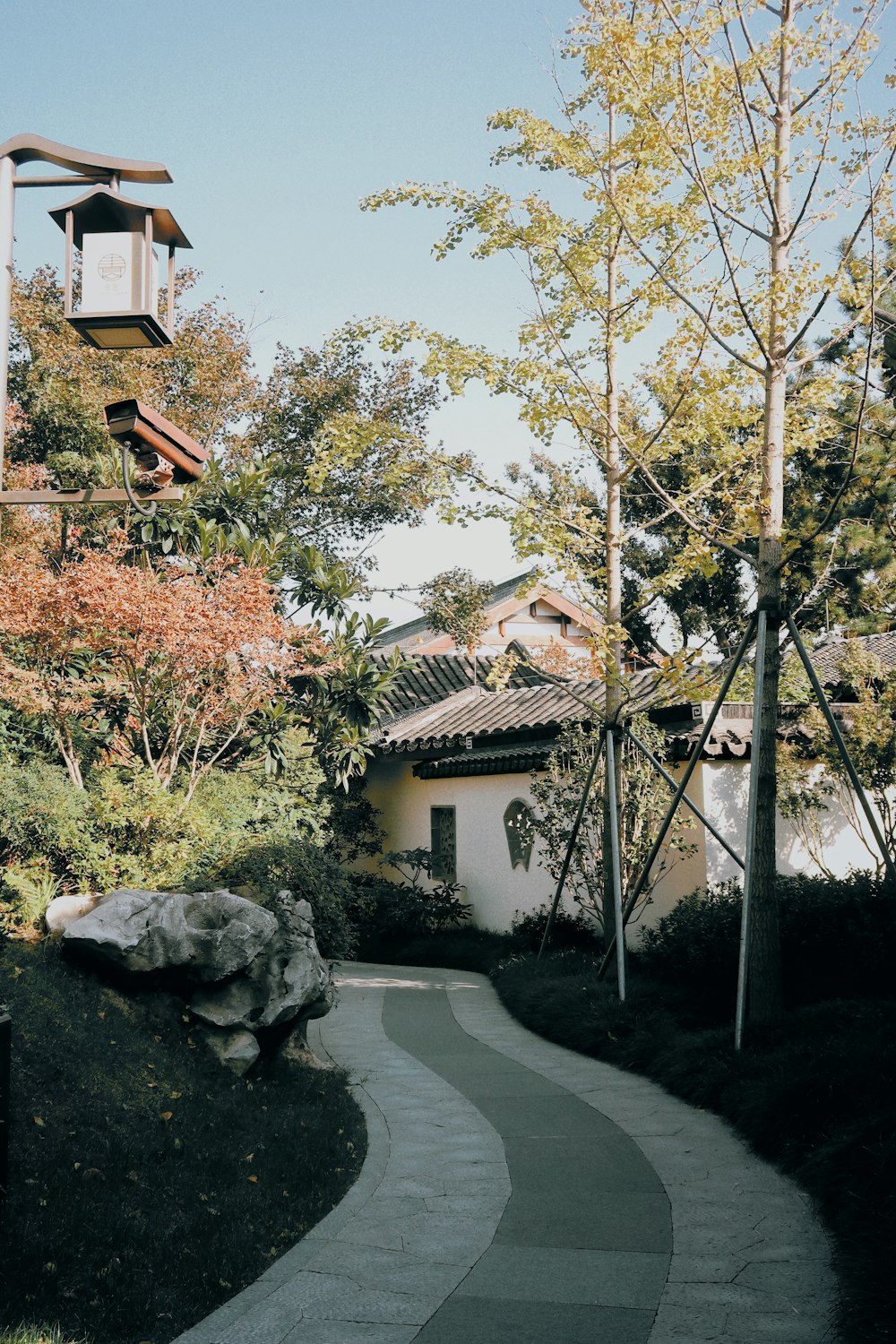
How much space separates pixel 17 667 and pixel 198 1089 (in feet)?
19.6

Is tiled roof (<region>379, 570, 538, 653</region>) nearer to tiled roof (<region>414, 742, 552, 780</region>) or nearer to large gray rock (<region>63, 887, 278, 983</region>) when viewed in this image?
tiled roof (<region>414, 742, 552, 780</region>)

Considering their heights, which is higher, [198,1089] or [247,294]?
[247,294]

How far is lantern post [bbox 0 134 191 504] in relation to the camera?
518 cm

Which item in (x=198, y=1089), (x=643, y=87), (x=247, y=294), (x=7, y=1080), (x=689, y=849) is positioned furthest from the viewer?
(x=247, y=294)

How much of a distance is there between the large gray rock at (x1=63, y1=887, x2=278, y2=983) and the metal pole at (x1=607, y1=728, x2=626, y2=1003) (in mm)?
3269

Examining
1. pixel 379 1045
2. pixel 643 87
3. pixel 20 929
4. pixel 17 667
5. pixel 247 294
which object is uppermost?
pixel 247 294

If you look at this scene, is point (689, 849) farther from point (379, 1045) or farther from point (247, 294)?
point (247, 294)

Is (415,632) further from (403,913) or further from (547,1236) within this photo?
(547,1236)

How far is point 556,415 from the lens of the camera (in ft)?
35.7

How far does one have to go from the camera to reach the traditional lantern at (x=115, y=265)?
17.0 feet

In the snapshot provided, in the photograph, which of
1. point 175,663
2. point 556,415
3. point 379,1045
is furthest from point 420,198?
point 379,1045

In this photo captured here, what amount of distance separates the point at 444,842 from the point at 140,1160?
43.0ft

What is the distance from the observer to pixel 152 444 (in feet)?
19.2

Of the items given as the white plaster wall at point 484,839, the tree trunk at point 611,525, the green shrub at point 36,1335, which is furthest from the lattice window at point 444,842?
the green shrub at point 36,1335
